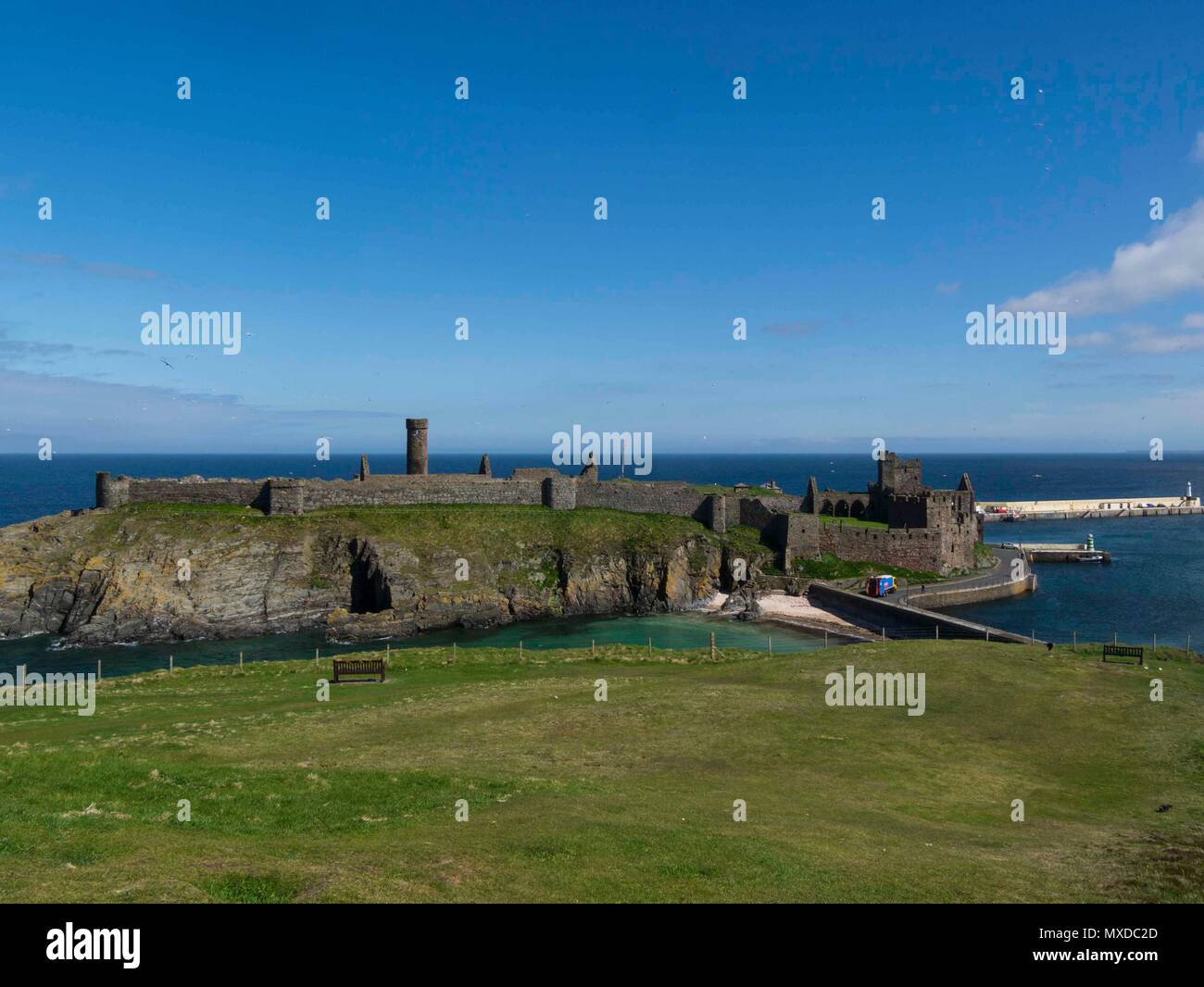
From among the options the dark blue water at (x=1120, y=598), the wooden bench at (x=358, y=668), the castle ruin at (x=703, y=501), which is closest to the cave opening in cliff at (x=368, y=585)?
the castle ruin at (x=703, y=501)

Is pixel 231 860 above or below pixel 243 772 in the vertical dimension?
above

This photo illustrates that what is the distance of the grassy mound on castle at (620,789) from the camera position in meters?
11.7

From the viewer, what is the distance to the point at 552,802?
16.3 meters

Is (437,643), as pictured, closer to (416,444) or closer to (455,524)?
(455,524)

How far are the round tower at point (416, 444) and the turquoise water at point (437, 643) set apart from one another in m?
27.6

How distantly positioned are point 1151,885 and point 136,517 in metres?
67.7

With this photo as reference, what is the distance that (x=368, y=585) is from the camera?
2400 inches

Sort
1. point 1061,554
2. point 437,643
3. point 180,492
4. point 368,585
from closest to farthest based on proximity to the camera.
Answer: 1. point 437,643
2. point 368,585
3. point 180,492
4. point 1061,554

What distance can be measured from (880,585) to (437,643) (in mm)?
37462

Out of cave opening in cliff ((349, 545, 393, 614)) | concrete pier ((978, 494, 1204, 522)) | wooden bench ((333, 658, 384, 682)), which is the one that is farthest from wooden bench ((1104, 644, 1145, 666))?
concrete pier ((978, 494, 1204, 522))

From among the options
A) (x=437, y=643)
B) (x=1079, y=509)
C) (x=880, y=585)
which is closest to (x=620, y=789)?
(x=437, y=643)
